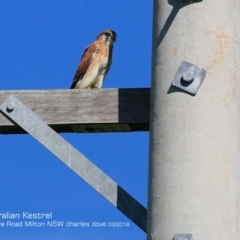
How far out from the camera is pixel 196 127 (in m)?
2.15

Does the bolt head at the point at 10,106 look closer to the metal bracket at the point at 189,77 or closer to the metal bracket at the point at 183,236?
the metal bracket at the point at 189,77

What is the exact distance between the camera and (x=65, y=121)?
8.64ft

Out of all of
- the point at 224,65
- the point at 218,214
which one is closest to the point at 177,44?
the point at 224,65

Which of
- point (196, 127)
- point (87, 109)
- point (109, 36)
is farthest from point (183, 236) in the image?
point (109, 36)

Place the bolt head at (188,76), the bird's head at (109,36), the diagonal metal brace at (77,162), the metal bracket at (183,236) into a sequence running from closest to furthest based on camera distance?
the metal bracket at (183,236) < the bolt head at (188,76) < the diagonal metal brace at (77,162) < the bird's head at (109,36)

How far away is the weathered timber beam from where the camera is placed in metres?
2.61

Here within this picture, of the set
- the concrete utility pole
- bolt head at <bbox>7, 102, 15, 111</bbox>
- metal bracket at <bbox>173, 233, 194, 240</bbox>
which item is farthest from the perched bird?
metal bracket at <bbox>173, 233, 194, 240</bbox>

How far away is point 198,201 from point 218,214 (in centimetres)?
7

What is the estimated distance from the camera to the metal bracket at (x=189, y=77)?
Result: 7.13 feet

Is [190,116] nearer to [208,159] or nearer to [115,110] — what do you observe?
[208,159]

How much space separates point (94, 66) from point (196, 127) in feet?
20.7

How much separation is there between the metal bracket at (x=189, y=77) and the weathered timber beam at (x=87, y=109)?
0.41 m

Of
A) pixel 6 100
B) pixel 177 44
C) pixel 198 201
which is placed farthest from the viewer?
pixel 6 100

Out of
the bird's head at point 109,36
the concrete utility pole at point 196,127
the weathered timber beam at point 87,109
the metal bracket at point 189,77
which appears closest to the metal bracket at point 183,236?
the concrete utility pole at point 196,127
